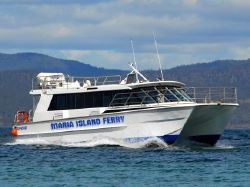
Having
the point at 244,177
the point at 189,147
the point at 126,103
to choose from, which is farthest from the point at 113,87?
the point at 244,177

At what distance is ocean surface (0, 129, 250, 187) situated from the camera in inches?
1433

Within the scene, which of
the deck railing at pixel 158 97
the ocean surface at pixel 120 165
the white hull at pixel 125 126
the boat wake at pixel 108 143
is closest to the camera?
the ocean surface at pixel 120 165

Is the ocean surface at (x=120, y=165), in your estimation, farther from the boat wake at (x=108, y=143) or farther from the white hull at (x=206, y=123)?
the white hull at (x=206, y=123)

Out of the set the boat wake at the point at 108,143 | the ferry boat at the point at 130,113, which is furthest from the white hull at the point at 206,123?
the boat wake at the point at 108,143

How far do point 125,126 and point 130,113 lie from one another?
77 centimetres

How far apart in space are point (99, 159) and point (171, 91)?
6.41 metres

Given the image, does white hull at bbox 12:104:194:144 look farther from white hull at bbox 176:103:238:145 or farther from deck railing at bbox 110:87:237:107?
deck railing at bbox 110:87:237:107

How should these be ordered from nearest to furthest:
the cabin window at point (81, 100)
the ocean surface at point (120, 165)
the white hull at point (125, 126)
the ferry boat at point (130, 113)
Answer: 1. the ocean surface at point (120, 165)
2. the white hull at point (125, 126)
3. the ferry boat at point (130, 113)
4. the cabin window at point (81, 100)

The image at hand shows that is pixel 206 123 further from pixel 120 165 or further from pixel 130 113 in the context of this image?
pixel 120 165

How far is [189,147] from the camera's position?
1925 inches

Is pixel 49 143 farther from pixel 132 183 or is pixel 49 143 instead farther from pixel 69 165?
pixel 132 183

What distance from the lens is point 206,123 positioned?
1892 inches

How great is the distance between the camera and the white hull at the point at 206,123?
47112 mm

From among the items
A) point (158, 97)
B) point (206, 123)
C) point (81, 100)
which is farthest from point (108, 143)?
point (206, 123)
